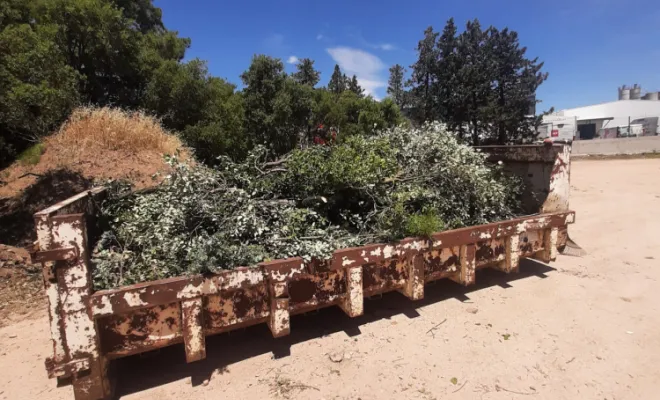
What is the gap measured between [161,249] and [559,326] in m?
3.34

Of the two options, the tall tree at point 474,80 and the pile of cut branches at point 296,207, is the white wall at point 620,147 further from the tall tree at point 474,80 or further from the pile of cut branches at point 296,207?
the pile of cut branches at point 296,207

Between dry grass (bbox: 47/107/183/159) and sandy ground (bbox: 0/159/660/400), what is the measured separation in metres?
5.54

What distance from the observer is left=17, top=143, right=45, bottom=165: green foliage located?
7.73 m

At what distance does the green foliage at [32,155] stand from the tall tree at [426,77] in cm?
1630

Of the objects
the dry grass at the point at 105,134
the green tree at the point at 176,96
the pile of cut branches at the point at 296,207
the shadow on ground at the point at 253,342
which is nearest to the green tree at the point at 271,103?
the green tree at the point at 176,96

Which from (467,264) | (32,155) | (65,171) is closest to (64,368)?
(467,264)

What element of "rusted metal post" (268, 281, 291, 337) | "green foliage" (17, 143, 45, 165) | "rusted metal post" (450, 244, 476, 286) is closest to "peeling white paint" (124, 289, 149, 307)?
"rusted metal post" (268, 281, 291, 337)

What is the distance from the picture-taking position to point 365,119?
14984mm

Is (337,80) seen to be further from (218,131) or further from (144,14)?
(218,131)

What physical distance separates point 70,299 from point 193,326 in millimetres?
705

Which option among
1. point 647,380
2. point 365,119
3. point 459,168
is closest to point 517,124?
point 365,119

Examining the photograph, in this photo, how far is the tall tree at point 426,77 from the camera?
19312mm

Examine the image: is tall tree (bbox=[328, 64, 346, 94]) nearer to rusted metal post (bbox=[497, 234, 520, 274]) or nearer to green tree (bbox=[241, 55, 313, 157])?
green tree (bbox=[241, 55, 313, 157])

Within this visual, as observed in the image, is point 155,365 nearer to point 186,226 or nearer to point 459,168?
point 186,226
